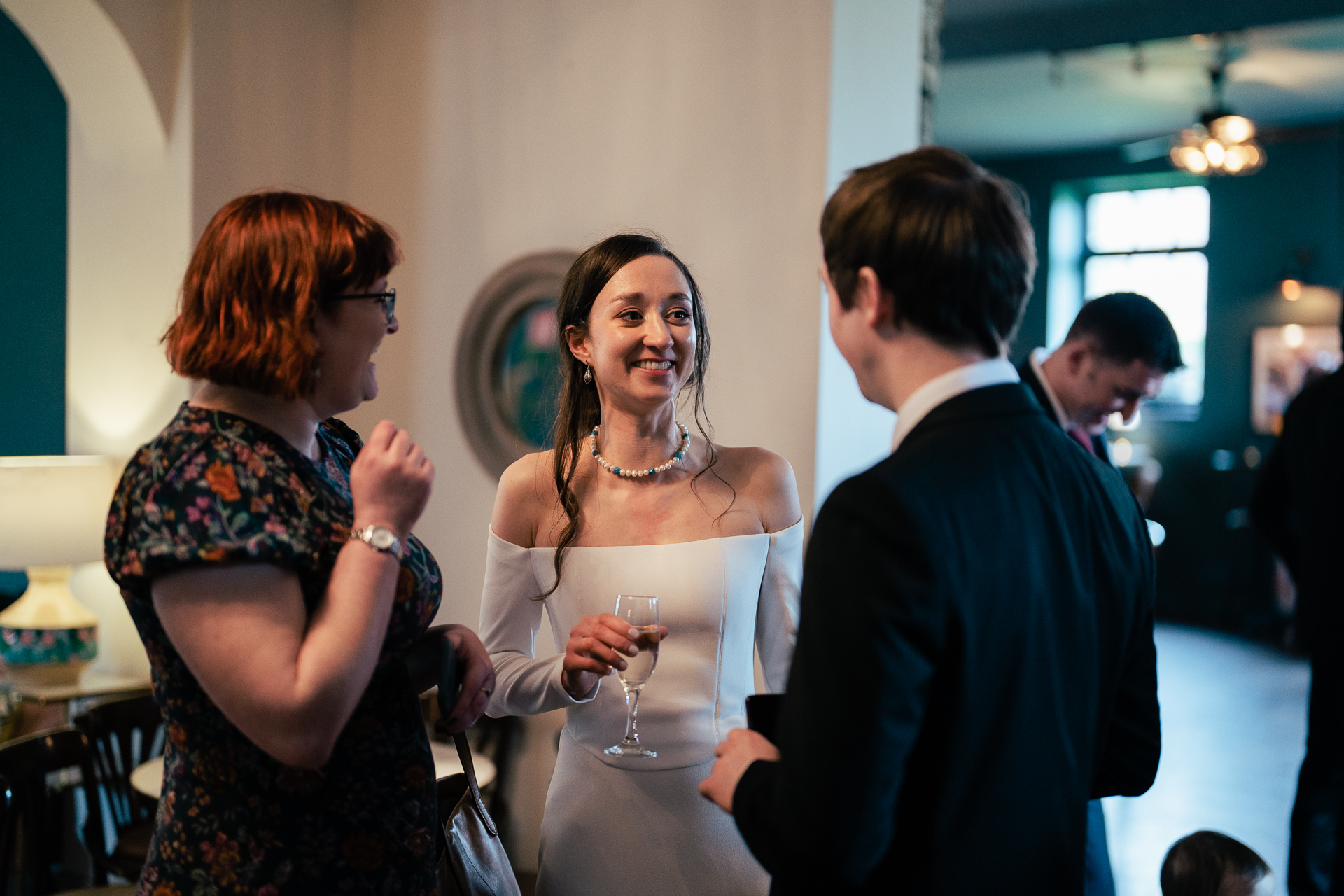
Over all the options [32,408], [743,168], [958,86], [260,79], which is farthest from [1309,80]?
[32,408]

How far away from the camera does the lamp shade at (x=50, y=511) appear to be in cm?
339

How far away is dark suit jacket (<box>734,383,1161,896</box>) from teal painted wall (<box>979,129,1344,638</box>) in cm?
900

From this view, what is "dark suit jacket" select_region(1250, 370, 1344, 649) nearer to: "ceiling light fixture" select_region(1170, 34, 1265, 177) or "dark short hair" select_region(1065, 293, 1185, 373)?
"dark short hair" select_region(1065, 293, 1185, 373)

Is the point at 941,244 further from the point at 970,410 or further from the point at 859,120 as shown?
the point at 859,120

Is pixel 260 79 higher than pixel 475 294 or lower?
higher

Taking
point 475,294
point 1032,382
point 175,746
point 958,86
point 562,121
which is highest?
point 958,86

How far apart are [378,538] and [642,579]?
2.62 feet

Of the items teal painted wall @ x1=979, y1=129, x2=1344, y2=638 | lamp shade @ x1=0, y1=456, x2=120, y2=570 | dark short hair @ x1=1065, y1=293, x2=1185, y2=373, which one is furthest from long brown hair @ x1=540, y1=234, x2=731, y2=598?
teal painted wall @ x1=979, y1=129, x2=1344, y2=638

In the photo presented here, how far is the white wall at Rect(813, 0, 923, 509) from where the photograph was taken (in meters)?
3.31

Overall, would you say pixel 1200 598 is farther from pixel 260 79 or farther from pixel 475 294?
pixel 260 79

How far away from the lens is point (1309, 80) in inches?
313

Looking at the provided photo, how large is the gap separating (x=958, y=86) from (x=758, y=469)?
23.2 feet

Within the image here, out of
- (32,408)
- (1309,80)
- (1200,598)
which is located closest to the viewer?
(32,408)

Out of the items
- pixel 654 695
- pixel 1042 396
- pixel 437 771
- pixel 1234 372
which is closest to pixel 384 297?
pixel 654 695
